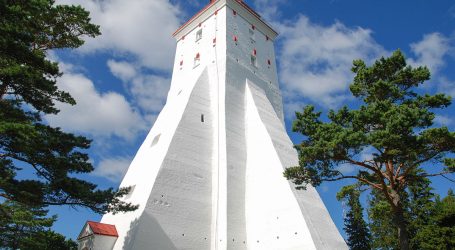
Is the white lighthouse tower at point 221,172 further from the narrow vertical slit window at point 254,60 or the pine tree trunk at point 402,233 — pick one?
the pine tree trunk at point 402,233

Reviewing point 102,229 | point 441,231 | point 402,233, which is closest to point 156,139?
point 102,229

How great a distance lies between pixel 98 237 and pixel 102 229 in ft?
1.31

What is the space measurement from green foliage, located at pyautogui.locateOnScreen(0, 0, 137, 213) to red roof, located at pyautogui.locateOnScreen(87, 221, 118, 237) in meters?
3.24

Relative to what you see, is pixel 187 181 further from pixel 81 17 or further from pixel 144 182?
pixel 81 17

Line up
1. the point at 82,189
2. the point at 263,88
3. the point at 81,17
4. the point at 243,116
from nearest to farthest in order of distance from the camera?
1. the point at 82,189
2. the point at 81,17
3. the point at 243,116
4. the point at 263,88

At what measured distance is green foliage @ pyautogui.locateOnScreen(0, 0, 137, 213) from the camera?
947 centimetres

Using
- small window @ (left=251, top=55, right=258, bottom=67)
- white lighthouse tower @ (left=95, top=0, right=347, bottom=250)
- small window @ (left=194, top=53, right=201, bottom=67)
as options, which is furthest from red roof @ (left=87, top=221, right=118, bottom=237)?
small window @ (left=251, top=55, right=258, bottom=67)

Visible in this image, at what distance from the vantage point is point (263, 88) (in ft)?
75.2

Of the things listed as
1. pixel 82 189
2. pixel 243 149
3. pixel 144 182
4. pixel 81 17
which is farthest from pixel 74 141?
pixel 243 149

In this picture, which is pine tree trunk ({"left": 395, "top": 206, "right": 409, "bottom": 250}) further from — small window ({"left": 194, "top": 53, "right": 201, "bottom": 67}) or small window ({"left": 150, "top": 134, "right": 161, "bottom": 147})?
small window ({"left": 194, "top": 53, "right": 201, "bottom": 67})

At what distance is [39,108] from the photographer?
11.0 m

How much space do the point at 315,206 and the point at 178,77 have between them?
12777 mm

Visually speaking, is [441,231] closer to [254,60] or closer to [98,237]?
[254,60]

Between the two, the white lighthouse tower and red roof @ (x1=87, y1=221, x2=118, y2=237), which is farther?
the white lighthouse tower
